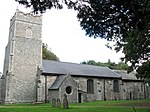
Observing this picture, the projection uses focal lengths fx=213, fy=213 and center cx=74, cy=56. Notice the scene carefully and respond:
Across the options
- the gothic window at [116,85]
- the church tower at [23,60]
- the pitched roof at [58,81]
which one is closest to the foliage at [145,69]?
the pitched roof at [58,81]

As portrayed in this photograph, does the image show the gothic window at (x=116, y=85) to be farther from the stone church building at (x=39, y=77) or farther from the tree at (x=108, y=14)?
the tree at (x=108, y=14)

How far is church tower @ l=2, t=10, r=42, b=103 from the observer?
34250 millimetres

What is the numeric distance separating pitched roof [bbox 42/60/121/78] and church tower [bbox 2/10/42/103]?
6.44 feet

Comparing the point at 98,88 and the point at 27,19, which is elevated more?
the point at 27,19

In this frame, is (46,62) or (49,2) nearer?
(49,2)

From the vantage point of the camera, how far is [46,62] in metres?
38.4

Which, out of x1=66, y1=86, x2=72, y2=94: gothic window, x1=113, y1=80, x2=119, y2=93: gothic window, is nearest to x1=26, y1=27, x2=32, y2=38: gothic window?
x1=66, y1=86, x2=72, y2=94: gothic window

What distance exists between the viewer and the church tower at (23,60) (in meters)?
34.2

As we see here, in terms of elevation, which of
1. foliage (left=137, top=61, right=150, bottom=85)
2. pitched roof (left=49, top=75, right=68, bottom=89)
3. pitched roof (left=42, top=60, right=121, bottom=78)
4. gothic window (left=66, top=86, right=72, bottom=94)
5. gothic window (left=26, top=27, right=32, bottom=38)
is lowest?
gothic window (left=66, top=86, right=72, bottom=94)

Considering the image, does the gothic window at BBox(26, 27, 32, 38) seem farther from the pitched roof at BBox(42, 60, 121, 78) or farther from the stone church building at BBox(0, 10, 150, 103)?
the pitched roof at BBox(42, 60, 121, 78)

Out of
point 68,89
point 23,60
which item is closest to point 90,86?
point 68,89

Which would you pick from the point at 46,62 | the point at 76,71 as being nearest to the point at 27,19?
the point at 46,62

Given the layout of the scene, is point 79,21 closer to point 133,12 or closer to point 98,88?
point 133,12

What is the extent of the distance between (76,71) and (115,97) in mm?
9598
